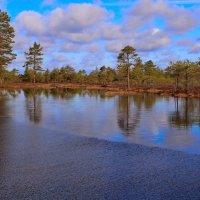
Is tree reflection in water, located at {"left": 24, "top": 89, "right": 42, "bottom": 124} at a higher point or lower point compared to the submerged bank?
higher

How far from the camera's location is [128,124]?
2320 centimetres

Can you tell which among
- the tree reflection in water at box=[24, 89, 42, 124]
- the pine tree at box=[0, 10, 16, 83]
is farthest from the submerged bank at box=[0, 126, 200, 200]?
the pine tree at box=[0, 10, 16, 83]

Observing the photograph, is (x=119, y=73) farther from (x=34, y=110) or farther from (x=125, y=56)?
(x=34, y=110)

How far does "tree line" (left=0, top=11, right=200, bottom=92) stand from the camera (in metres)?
67.2

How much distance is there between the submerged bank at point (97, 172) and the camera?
9375 mm

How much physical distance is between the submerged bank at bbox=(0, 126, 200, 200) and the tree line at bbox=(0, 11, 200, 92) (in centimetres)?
5475

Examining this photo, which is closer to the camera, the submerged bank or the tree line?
the submerged bank

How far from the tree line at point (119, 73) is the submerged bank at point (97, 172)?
54.8m

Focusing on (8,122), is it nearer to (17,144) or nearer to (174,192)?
(17,144)

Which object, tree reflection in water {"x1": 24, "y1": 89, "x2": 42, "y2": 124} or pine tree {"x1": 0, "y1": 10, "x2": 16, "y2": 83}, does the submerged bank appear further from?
pine tree {"x1": 0, "y1": 10, "x2": 16, "y2": 83}

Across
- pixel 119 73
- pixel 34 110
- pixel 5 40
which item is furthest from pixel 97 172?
pixel 119 73

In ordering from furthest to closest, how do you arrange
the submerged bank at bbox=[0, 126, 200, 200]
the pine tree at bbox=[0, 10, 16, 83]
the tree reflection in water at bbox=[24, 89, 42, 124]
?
the pine tree at bbox=[0, 10, 16, 83] → the tree reflection in water at bbox=[24, 89, 42, 124] → the submerged bank at bbox=[0, 126, 200, 200]

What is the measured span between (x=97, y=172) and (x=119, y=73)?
346 feet

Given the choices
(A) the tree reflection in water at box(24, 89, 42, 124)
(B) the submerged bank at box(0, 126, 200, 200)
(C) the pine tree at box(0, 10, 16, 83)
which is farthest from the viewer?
(C) the pine tree at box(0, 10, 16, 83)
